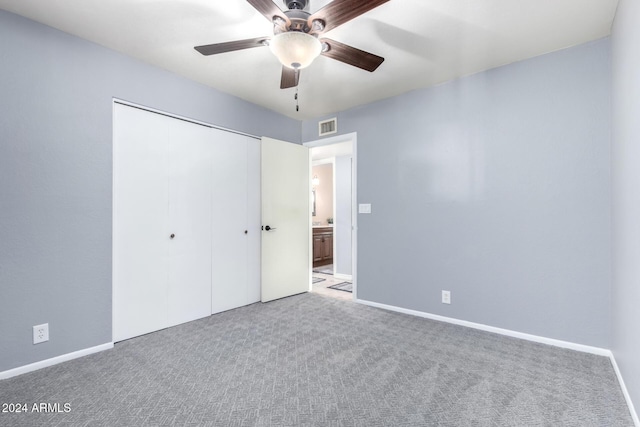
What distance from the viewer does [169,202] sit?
10.0 ft

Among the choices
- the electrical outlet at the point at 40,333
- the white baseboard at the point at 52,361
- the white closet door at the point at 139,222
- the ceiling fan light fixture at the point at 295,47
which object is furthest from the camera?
the white closet door at the point at 139,222

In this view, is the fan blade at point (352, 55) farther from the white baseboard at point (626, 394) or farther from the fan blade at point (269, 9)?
the white baseboard at point (626, 394)

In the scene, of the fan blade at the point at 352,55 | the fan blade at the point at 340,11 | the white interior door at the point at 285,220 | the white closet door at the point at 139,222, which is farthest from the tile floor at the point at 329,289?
the fan blade at the point at 340,11

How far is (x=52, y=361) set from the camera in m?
2.29

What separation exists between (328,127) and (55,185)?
3029 millimetres

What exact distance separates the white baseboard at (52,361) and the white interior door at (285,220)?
5.69ft

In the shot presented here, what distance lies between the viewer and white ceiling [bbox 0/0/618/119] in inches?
81.8

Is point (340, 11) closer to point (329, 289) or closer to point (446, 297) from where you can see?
point (446, 297)

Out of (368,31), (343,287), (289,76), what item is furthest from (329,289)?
(368,31)

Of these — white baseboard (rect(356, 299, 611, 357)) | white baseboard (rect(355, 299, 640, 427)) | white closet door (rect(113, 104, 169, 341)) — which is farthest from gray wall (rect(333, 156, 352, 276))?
white closet door (rect(113, 104, 169, 341))

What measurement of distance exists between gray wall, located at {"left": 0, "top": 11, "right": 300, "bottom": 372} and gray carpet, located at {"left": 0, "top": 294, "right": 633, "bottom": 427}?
13.8 inches

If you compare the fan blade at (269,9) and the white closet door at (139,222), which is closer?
the fan blade at (269,9)

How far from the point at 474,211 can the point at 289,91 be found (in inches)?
92.0

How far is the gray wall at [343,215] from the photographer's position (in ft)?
17.6
